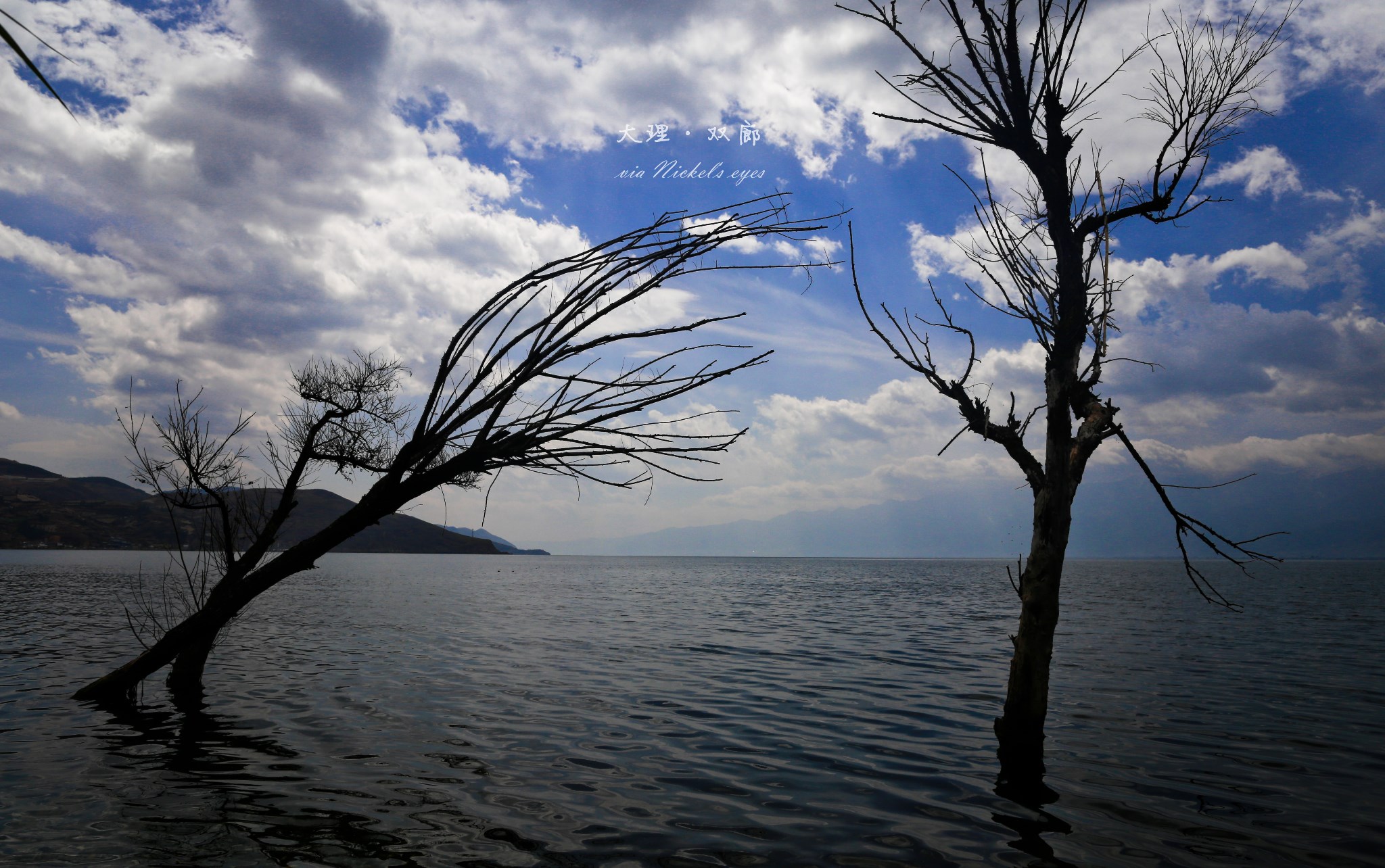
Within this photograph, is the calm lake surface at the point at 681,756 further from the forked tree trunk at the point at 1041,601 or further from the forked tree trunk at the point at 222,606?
the forked tree trunk at the point at 222,606

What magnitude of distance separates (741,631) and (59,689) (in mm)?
18326

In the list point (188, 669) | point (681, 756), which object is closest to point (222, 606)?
point (188, 669)

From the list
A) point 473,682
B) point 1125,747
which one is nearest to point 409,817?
point 473,682

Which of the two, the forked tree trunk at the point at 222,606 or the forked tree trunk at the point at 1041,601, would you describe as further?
the forked tree trunk at the point at 1041,601

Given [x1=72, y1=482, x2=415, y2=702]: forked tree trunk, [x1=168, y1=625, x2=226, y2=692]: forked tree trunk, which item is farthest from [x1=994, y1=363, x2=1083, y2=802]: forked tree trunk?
[x1=168, y1=625, x2=226, y2=692]: forked tree trunk

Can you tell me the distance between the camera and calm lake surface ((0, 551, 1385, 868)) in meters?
6.59

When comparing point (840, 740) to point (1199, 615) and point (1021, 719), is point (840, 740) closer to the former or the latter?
point (1021, 719)

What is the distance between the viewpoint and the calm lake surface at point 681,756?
6.59 metres

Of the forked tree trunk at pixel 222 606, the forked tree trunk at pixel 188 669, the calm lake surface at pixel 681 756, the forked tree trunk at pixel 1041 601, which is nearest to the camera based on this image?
the calm lake surface at pixel 681 756

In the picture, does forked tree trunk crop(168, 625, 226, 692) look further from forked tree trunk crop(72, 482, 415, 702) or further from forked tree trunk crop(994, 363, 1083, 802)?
forked tree trunk crop(994, 363, 1083, 802)

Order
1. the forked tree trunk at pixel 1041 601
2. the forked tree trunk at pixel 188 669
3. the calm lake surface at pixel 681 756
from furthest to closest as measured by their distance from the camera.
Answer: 1. the forked tree trunk at pixel 188 669
2. the forked tree trunk at pixel 1041 601
3. the calm lake surface at pixel 681 756

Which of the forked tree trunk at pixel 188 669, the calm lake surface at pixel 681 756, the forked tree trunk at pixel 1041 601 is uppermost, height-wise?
the forked tree trunk at pixel 1041 601

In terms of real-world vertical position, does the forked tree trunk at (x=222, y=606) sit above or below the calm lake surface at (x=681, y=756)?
above

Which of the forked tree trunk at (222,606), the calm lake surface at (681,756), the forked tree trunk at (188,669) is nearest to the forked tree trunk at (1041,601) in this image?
the calm lake surface at (681,756)
